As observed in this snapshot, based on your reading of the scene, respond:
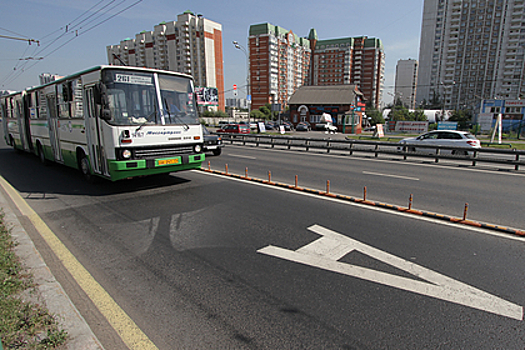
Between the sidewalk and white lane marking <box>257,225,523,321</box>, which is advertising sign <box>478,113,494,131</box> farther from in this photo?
the sidewalk

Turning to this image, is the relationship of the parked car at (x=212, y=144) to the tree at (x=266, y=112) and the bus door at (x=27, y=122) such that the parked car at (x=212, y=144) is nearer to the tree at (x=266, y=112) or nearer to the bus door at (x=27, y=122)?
the bus door at (x=27, y=122)

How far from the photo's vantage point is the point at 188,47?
97.4 m

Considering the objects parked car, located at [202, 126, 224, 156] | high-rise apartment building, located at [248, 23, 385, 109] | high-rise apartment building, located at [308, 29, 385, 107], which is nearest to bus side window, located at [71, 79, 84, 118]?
parked car, located at [202, 126, 224, 156]

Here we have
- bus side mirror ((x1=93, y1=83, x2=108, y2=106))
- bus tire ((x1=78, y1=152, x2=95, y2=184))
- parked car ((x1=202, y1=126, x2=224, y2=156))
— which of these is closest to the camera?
bus side mirror ((x1=93, y1=83, x2=108, y2=106))

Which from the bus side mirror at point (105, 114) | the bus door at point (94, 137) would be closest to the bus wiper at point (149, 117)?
the bus side mirror at point (105, 114)

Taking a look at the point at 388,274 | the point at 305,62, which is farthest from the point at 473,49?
the point at 388,274

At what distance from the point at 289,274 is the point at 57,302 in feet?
8.74

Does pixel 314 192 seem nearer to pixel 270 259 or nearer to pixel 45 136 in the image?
pixel 270 259

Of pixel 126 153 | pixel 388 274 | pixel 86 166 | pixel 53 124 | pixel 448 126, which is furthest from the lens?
pixel 448 126

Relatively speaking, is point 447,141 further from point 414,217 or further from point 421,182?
point 414,217

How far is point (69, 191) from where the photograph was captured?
872cm

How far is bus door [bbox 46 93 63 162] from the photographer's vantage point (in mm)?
10453

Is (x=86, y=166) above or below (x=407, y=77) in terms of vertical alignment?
below

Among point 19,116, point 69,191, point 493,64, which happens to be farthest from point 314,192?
point 493,64
